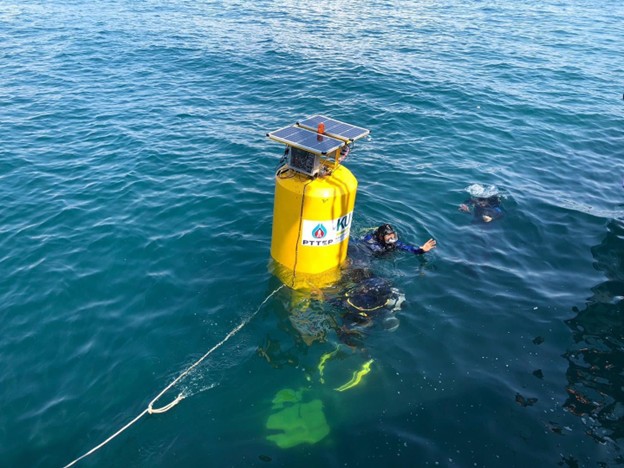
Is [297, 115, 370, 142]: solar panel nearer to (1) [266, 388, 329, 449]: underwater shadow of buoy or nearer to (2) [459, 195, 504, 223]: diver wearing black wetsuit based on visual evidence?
(1) [266, 388, 329, 449]: underwater shadow of buoy

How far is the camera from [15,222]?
12938 millimetres

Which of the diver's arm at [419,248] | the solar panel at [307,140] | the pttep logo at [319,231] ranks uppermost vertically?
the solar panel at [307,140]

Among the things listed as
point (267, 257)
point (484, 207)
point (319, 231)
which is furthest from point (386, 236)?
point (484, 207)

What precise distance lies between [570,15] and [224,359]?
37733mm

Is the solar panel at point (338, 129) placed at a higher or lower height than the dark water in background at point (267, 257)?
higher

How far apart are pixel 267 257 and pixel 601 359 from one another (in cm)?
759

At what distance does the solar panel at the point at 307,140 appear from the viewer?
8.50m

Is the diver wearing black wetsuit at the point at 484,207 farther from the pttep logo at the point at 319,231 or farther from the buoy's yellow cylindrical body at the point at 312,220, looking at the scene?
the pttep logo at the point at 319,231

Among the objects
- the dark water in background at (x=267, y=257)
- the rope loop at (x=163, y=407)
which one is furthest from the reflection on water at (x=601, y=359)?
the rope loop at (x=163, y=407)

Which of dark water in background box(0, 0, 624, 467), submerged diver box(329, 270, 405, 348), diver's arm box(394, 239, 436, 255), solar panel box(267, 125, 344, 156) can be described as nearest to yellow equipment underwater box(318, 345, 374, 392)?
dark water in background box(0, 0, 624, 467)

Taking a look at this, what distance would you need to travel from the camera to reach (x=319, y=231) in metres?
9.34

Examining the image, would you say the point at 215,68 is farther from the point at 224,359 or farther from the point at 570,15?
the point at 570,15

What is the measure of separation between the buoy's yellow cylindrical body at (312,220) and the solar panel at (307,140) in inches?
28.7

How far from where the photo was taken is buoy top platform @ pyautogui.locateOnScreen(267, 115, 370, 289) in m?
8.91
